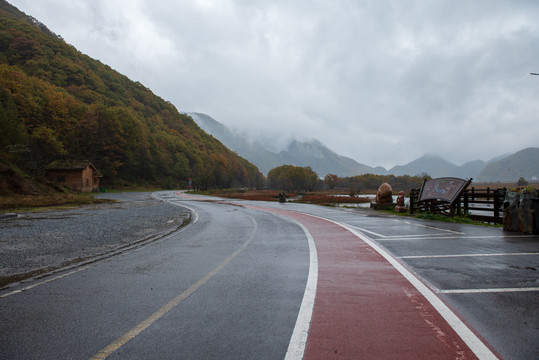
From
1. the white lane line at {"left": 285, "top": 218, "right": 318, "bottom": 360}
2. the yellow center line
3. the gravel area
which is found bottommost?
the gravel area

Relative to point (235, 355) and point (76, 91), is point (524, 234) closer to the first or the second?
point (235, 355)

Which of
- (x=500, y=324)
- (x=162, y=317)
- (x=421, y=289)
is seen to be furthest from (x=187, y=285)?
(x=500, y=324)

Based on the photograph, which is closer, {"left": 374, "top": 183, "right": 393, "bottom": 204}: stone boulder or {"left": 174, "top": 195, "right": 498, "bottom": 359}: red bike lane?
{"left": 174, "top": 195, "right": 498, "bottom": 359}: red bike lane

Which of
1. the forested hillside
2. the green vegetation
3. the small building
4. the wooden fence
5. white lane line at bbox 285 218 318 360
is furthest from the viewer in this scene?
the green vegetation

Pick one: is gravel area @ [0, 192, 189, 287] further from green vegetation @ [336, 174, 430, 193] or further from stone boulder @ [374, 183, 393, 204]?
green vegetation @ [336, 174, 430, 193]

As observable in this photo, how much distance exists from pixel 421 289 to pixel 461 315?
0.99 metres

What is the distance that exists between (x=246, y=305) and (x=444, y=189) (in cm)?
1506

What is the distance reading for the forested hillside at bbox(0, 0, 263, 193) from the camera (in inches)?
2260

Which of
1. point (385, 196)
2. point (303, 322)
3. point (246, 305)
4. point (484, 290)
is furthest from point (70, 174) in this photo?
point (484, 290)

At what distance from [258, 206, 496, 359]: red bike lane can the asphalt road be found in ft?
0.07

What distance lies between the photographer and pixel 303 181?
13900 cm

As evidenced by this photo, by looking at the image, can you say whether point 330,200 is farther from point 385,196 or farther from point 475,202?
point 475,202

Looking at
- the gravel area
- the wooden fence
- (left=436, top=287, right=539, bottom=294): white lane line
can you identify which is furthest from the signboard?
the gravel area

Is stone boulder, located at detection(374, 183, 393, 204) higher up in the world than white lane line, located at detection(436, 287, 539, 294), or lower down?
higher up
